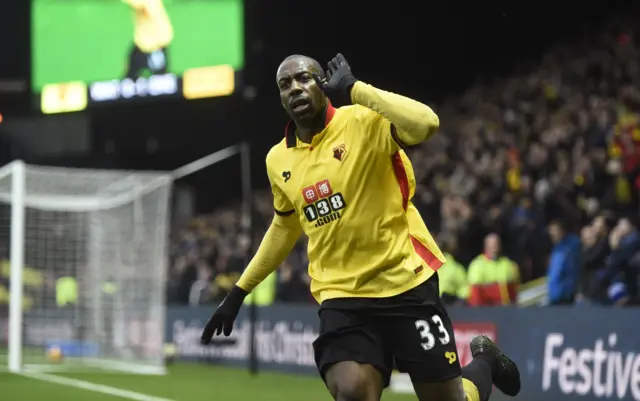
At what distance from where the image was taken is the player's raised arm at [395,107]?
529 centimetres

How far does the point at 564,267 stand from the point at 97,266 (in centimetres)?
799

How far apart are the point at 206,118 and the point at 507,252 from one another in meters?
11.4

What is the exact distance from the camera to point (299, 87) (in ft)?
18.7

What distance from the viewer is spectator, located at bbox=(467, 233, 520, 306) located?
48.8ft

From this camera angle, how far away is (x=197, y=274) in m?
23.9

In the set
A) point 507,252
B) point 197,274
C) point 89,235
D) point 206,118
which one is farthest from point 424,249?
point 206,118

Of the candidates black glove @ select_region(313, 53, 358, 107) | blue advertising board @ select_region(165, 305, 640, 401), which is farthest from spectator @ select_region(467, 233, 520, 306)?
black glove @ select_region(313, 53, 358, 107)

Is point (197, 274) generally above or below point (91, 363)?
above

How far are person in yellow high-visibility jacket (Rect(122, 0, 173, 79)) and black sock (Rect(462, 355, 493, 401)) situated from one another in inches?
535

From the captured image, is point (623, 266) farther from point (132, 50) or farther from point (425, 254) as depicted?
point (132, 50)

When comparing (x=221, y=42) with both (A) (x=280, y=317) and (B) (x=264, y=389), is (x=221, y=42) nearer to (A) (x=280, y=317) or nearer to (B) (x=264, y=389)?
(A) (x=280, y=317)

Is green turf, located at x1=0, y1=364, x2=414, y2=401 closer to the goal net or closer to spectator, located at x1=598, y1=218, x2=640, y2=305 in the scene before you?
the goal net

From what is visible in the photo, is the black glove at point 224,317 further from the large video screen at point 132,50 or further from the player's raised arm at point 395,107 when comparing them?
the large video screen at point 132,50

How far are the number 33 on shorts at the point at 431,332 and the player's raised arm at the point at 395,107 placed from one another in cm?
91
